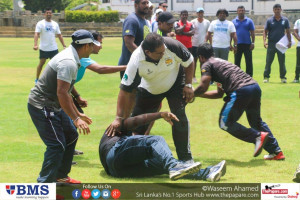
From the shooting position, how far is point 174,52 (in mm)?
7480

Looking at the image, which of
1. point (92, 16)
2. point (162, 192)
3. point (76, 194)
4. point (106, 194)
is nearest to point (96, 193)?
point (106, 194)

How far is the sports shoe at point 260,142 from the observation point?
7.80m

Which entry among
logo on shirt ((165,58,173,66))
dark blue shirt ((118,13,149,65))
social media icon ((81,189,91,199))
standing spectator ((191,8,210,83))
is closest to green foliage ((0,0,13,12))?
standing spectator ((191,8,210,83))

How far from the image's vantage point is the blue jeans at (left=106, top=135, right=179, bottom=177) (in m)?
6.61

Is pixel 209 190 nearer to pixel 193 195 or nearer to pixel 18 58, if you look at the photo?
pixel 193 195

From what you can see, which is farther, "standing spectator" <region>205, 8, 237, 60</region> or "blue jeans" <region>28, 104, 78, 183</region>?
"standing spectator" <region>205, 8, 237, 60</region>

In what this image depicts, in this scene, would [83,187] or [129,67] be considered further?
[129,67]

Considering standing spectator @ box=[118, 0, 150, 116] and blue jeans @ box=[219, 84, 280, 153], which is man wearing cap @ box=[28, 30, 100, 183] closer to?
blue jeans @ box=[219, 84, 280, 153]

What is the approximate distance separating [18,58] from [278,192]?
2293cm

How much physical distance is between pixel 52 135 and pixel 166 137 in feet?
12.4

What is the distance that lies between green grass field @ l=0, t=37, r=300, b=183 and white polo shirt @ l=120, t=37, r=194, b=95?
1.26 meters

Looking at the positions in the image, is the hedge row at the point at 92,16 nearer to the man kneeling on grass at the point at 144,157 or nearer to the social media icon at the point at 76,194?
the man kneeling on grass at the point at 144,157

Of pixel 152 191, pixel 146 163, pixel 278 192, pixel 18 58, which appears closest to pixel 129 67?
pixel 146 163

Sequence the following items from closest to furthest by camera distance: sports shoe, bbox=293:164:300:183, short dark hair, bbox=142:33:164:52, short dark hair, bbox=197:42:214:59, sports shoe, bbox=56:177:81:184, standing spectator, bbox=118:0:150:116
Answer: sports shoe, bbox=293:164:300:183, sports shoe, bbox=56:177:81:184, short dark hair, bbox=142:33:164:52, short dark hair, bbox=197:42:214:59, standing spectator, bbox=118:0:150:116
